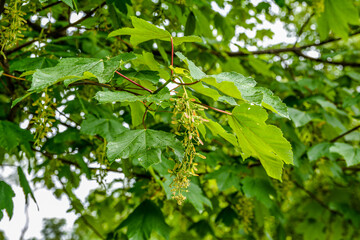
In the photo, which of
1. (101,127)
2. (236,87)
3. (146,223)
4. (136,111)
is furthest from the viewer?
(146,223)

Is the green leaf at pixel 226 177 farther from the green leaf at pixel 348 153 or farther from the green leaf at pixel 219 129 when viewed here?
the green leaf at pixel 219 129

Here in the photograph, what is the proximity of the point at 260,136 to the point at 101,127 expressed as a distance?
95 centimetres

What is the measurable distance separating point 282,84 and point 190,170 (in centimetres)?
172

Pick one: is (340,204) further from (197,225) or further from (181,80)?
(181,80)

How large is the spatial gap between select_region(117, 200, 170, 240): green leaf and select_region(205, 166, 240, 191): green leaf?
1.30 ft

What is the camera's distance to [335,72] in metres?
3.97

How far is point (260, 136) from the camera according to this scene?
1.04 metres

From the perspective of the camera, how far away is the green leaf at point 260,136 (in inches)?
39.7

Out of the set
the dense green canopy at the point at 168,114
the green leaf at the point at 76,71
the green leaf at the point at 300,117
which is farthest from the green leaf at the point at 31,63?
the green leaf at the point at 300,117

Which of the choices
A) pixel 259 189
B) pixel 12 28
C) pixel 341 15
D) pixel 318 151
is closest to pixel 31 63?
pixel 12 28

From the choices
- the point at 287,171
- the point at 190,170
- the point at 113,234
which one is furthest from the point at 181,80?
the point at 113,234

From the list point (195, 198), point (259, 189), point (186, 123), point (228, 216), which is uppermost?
point (186, 123)

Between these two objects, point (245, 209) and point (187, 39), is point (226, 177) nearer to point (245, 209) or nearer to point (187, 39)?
point (245, 209)

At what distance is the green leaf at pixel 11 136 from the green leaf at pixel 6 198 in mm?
225
